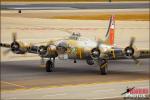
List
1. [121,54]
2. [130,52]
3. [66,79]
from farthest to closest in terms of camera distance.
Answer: [121,54]
[66,79]
[130,52]

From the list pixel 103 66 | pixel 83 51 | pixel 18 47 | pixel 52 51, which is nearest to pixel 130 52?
pixel 103 66

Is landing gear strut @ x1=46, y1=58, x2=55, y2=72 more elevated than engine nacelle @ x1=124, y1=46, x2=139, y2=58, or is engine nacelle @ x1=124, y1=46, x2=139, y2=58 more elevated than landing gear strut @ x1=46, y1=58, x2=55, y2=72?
engine nacelle @ x1=124, y1=46, x2=139, y2=58

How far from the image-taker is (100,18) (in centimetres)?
10725

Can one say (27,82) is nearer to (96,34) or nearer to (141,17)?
(96,34)

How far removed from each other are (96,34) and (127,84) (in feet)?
143

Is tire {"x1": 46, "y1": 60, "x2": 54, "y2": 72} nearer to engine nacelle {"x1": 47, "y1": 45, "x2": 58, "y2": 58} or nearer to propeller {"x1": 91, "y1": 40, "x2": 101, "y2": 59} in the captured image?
engine nacelle {"x1": 47, "y1": 45, "x2": 58, "y2": 58}

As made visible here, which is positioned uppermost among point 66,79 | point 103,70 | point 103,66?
point 103,66

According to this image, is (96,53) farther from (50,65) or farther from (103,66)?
(50,65)

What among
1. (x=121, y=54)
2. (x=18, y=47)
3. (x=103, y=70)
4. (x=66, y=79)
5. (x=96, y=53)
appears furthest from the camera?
(x=18, y=47)

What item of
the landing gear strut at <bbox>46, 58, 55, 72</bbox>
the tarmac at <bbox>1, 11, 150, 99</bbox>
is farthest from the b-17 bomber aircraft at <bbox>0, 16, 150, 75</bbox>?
the tarmac at <bbox>1, 11, 150, 99</bbox>

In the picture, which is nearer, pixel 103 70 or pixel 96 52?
pixel 96 52

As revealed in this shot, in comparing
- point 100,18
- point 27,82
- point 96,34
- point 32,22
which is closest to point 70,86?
point 27,82

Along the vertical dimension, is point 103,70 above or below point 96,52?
below

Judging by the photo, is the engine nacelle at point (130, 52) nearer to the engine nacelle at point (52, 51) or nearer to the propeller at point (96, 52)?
the propeller at point (96, 52)
